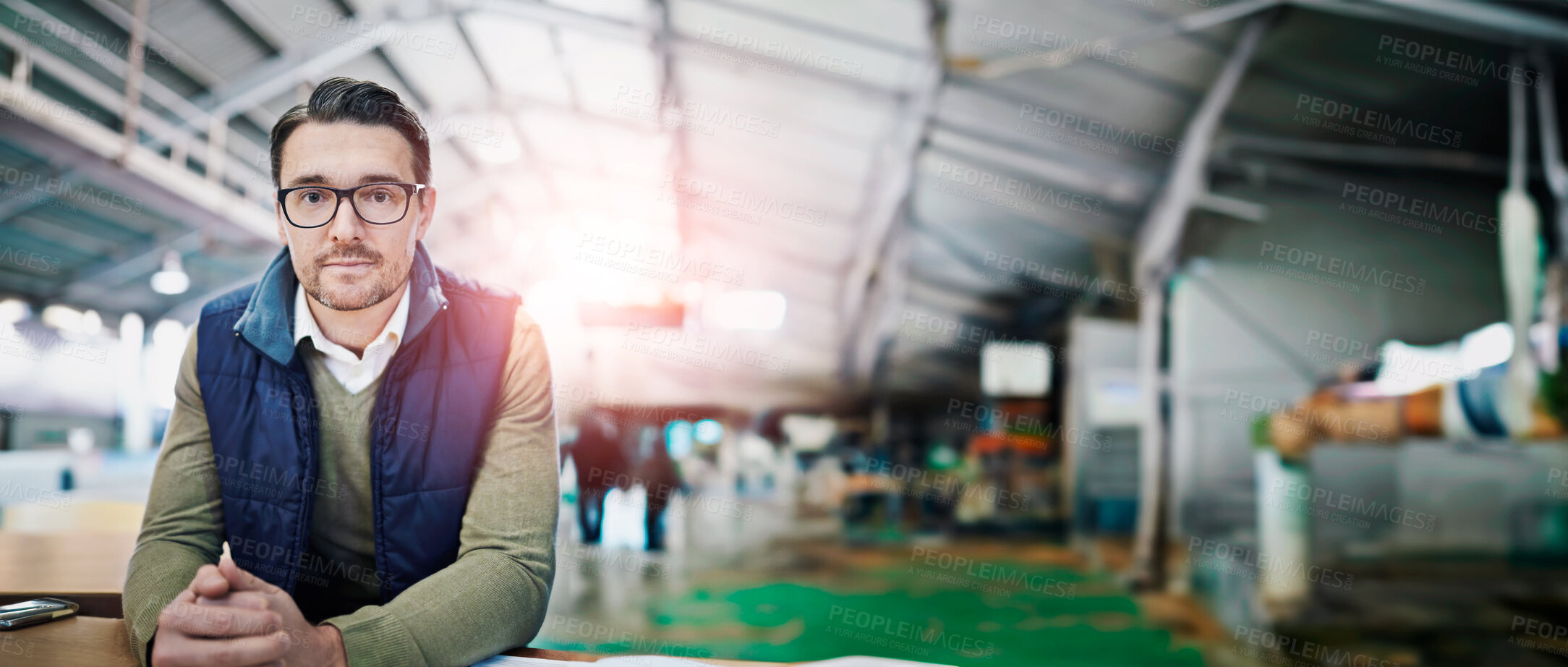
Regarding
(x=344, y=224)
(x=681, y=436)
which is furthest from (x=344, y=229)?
(x=681, y=436)

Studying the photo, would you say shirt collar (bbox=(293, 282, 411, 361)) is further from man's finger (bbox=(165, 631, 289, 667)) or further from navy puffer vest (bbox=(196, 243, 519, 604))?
man's finger (bbox=(165, 631, 289, 667))

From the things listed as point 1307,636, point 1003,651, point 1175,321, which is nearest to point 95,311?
point 1003,651

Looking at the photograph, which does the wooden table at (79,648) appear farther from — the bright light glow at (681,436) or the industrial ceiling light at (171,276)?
the bright light glow at (681,436)

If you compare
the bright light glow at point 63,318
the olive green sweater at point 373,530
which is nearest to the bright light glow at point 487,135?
the bright light glow at point 63,318

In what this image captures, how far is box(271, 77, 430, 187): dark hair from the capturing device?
50.1 inches

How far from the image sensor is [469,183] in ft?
29.3

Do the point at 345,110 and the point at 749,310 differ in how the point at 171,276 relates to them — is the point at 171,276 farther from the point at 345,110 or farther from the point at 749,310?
the point at 345,110

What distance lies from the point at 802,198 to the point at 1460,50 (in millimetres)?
4900

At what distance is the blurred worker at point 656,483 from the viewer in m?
9.34

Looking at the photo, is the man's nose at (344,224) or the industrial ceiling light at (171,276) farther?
the industrial ceiling light at (171,276)

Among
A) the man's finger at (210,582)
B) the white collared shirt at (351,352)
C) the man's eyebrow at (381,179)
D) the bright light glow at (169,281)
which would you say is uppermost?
the bright light glow at (169,281)

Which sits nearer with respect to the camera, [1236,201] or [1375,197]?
[1375,197]

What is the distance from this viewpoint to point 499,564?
1175 millimetres

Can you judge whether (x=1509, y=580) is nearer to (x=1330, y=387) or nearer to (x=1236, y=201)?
(x=1330, y=387)
